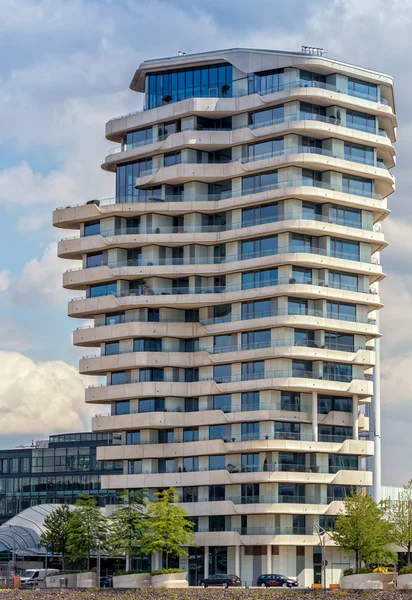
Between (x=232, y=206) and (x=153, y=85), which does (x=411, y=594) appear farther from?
(x=153, y=85)

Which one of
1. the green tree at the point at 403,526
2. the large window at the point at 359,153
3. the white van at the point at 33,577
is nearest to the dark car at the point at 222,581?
the green tree at the point at 403,526

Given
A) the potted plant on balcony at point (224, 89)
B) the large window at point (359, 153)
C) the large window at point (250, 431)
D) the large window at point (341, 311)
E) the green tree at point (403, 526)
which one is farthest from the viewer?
the potted plant on balcony at point (224, 89)

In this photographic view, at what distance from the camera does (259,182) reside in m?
140

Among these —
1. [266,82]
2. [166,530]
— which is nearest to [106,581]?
[166,530]

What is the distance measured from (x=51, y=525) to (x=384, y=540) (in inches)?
1868

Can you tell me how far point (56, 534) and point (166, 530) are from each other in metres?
29.5

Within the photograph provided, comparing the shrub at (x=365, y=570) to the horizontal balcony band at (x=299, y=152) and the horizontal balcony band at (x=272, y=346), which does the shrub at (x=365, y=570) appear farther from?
the horizontal balcony band at (x=299, y=152)

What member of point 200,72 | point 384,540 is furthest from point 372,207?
point 384,540

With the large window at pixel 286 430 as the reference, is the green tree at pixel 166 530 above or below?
below

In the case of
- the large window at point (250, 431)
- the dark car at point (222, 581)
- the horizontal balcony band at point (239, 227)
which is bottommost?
the dark car at point (222, 581)

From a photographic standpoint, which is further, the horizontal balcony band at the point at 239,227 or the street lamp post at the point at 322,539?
the horizontal balcony band at the point at 239,227

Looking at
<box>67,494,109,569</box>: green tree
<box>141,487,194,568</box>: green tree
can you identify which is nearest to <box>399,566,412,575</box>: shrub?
<box>141,487,194,568</box>: green tree

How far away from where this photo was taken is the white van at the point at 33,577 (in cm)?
13536

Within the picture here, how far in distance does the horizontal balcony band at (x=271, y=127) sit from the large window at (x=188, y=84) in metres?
4.57
